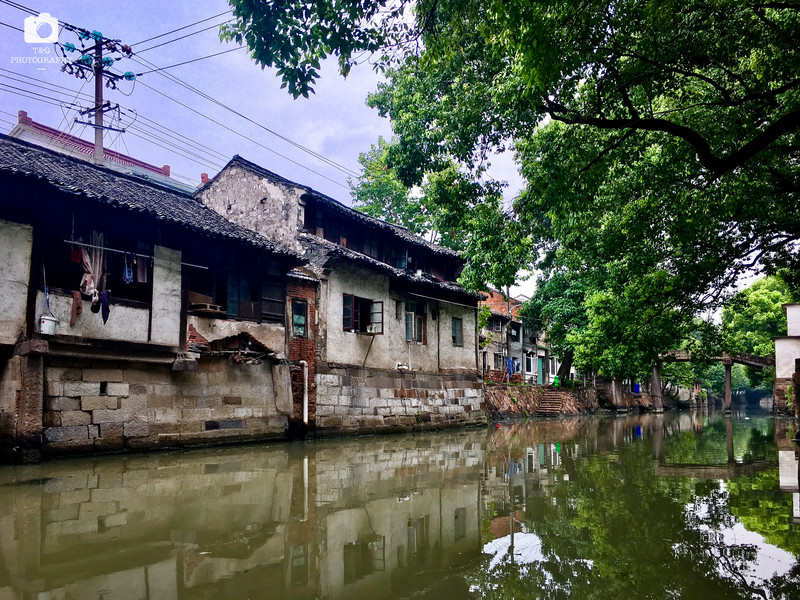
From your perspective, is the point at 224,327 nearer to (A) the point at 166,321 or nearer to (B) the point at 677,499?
(A) the point at 166,321

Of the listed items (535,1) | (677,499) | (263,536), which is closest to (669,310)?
(677,499)

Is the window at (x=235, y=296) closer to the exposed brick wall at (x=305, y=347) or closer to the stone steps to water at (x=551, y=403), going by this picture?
the exposed brick wall at (x=305, y=347)

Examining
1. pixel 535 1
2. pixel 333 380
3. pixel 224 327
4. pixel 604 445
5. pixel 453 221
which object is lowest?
pixel 604 445

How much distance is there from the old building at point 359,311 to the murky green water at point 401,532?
27.4 ft

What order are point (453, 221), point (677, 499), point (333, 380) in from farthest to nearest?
point (333, 380) < point (453, 221) < point (677, 499)

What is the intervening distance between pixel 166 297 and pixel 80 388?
9.90 feet

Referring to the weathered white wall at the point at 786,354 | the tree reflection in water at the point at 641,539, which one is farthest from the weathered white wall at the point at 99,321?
the weathered white wall at the point at 786,354

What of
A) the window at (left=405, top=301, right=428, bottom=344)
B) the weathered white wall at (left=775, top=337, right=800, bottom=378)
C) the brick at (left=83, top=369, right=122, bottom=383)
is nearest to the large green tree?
the brick at (left=83, top=369, right=122, bottom=383)

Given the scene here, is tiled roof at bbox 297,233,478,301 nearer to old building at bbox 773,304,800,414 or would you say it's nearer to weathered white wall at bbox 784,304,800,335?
old building at bbox 773,304,800,414

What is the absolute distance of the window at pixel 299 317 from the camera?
18.9m

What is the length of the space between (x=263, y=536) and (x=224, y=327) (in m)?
11.6

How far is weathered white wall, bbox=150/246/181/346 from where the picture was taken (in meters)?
14.9

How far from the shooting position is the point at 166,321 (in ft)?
49.4

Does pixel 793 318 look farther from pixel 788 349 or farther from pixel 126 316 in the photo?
pixel 126 316
